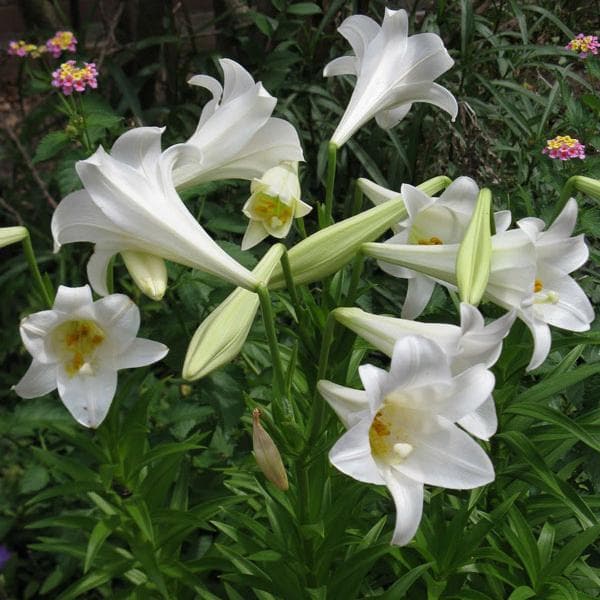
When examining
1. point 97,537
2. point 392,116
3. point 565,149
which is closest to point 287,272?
point 392,116

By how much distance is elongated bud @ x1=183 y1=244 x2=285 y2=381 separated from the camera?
1004 millimetres

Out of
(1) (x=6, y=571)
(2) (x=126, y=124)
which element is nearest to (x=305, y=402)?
(1) (x=6, y=571)

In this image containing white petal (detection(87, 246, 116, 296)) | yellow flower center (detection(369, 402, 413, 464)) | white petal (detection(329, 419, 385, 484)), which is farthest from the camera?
white petal (detection(87, 246, 116, 296))

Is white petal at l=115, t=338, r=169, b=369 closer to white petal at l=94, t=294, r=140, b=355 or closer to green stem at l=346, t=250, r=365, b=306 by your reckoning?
white petal at l=94, t=294, r=140, b=355

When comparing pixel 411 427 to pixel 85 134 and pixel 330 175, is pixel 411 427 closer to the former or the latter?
pixel 330 175

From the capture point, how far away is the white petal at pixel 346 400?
3.12ft

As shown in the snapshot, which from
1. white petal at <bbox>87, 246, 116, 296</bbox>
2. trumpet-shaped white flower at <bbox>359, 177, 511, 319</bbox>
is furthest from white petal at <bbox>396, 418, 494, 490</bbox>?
white petal at <bbox>87, 246, 116, 296</bbox>

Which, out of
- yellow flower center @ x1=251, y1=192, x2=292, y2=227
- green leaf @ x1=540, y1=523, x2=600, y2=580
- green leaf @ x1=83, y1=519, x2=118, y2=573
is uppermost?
yellow flower center @ x1=251, y1=192, x2=292, y2=227

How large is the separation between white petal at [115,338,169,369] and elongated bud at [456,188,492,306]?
413 mm

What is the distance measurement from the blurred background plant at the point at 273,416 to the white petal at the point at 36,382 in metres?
0.17

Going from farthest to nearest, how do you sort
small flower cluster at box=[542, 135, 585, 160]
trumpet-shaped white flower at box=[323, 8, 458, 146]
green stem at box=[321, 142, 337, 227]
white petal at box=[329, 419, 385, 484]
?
small flower cluster at box=[542, 135, 585, 160]
trumpet-shaped white flower at box=[323, 8, 458, 146]
green stem at box=[321, 142, 337, 227]
white petal at box=[329, 419, 385, 484]

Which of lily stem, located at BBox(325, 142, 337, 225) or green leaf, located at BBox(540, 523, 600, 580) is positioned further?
green leaf, located at BBox(540, 523, 600, 580)

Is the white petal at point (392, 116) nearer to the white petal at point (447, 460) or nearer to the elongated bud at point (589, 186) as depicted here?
the elongated bud at point (589, 186)

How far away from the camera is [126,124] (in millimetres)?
2621
